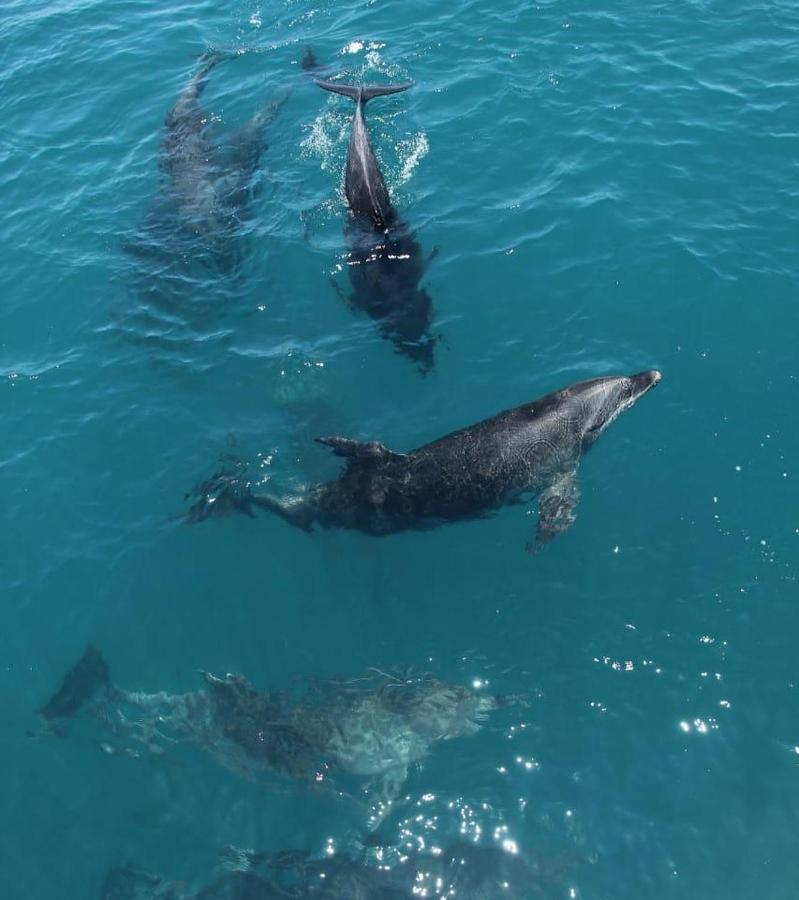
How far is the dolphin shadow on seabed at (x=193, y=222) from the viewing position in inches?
865

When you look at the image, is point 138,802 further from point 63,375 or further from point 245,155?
point 245,155

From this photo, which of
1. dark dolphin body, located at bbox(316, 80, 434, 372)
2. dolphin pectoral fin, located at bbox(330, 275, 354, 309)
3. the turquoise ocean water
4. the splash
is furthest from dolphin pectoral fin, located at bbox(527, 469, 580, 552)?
the splash

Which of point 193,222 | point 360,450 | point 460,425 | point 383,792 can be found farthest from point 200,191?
point 383,792

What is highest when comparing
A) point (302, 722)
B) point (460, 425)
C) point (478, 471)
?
point (478, 471)

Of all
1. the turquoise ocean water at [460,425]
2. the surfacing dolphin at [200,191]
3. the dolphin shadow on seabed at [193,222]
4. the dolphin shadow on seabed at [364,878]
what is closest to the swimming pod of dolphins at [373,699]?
the dolphin shadow on seabed at [364,878]

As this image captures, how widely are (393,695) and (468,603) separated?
7.59ft

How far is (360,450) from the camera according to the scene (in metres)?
16.2

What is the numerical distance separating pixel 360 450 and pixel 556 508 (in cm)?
418

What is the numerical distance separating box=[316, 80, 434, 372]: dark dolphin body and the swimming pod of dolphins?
0.09 m

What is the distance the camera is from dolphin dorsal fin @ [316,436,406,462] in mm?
15969

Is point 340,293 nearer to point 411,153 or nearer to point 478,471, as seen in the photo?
Result: point 411,153

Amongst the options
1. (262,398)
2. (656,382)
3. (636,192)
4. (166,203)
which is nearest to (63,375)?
(262,398)

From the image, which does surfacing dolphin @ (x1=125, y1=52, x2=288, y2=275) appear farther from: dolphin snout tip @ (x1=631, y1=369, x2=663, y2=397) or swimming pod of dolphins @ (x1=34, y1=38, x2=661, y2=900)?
dolphin snout tip @ (x1=631, y1=369, x2=663, y2=397)

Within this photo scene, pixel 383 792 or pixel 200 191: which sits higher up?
pixel 200 191
